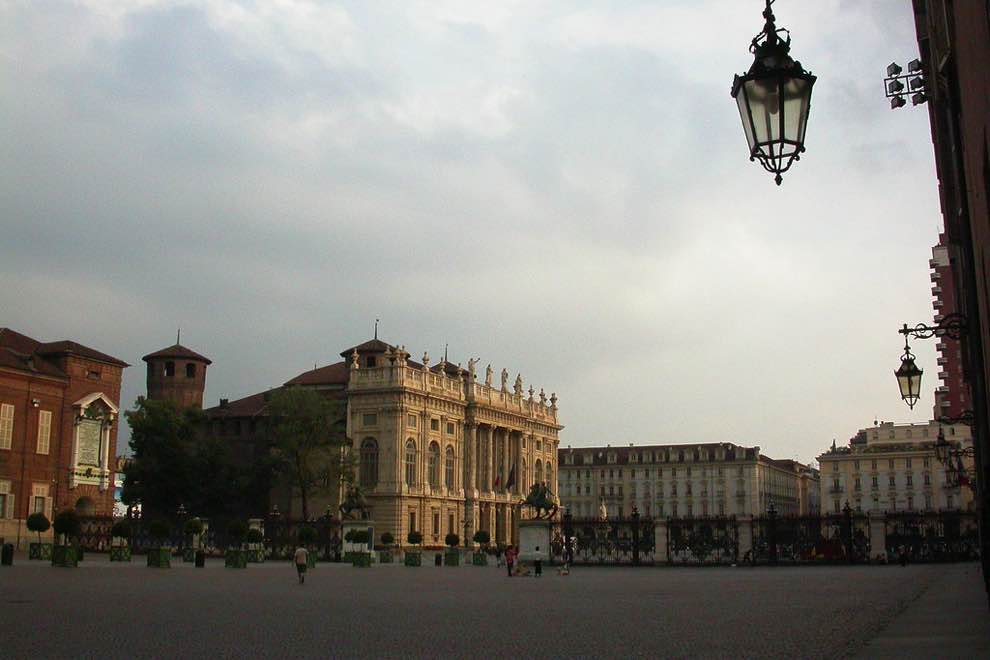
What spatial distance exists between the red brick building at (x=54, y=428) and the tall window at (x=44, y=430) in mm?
50

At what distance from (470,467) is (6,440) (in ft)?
135

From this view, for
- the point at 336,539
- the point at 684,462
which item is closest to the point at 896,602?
the point at 336,539

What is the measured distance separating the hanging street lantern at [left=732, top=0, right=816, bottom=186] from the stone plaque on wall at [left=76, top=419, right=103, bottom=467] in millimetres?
56622

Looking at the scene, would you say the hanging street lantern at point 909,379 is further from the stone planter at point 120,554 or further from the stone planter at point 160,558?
the stone planter at point 120,554

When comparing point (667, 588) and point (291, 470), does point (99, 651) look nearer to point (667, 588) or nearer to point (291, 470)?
point (667, 588)

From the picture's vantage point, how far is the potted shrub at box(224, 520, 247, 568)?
42.1m

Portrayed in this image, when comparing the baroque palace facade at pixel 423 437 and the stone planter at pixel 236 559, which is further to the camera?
the baroque palace facade at pixel 423 437

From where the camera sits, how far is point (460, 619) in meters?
18.3

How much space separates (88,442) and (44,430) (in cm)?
305

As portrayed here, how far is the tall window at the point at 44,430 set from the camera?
55.3 m

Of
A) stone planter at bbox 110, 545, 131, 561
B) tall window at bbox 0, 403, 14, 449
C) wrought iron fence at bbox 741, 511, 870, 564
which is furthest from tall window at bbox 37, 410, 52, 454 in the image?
wrought iron fence at bbox 741, 511, 870, 564

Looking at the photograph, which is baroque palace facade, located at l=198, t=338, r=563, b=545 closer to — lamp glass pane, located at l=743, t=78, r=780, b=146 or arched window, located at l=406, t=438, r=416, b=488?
arched window, located at l=406, t=438, r=416, b=488

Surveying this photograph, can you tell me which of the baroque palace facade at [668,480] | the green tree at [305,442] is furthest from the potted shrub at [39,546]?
the baroque palace facade at [668,480]

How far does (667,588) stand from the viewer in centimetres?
2953
